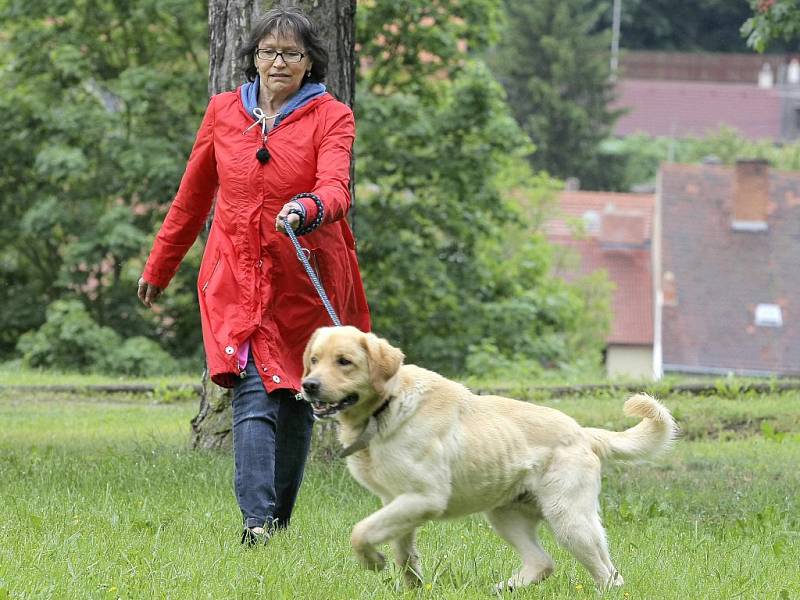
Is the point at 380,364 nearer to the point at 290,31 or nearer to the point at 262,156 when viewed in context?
the point at 262,156

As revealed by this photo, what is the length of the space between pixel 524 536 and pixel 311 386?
1.24 m

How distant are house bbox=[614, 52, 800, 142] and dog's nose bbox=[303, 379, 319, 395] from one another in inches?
3490

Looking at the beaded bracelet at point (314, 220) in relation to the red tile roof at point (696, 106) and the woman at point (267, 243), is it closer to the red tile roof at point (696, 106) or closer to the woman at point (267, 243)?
the woman at point (267, 243)

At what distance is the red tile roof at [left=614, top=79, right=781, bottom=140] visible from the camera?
95250 mm

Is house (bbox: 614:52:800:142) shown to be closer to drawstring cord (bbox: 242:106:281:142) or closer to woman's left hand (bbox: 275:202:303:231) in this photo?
drawstring cord (bbox: 242:106:281:142)

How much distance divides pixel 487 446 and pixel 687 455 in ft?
15.4

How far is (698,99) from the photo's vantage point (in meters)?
96.6

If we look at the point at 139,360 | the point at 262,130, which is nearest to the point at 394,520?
the point at 262,130

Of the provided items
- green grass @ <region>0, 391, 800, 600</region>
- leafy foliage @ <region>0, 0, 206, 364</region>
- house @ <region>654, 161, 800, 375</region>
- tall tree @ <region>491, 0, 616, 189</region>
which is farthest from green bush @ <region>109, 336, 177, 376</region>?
tall tree @ <region>491, 0, 616, 189</region>

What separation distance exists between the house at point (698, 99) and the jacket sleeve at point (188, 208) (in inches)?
3452

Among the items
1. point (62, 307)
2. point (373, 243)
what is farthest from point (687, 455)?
point (62, 307)

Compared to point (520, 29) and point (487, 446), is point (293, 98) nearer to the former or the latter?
point (487, 446)

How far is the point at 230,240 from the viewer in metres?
5.84

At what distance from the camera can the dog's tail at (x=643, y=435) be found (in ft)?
19.3
